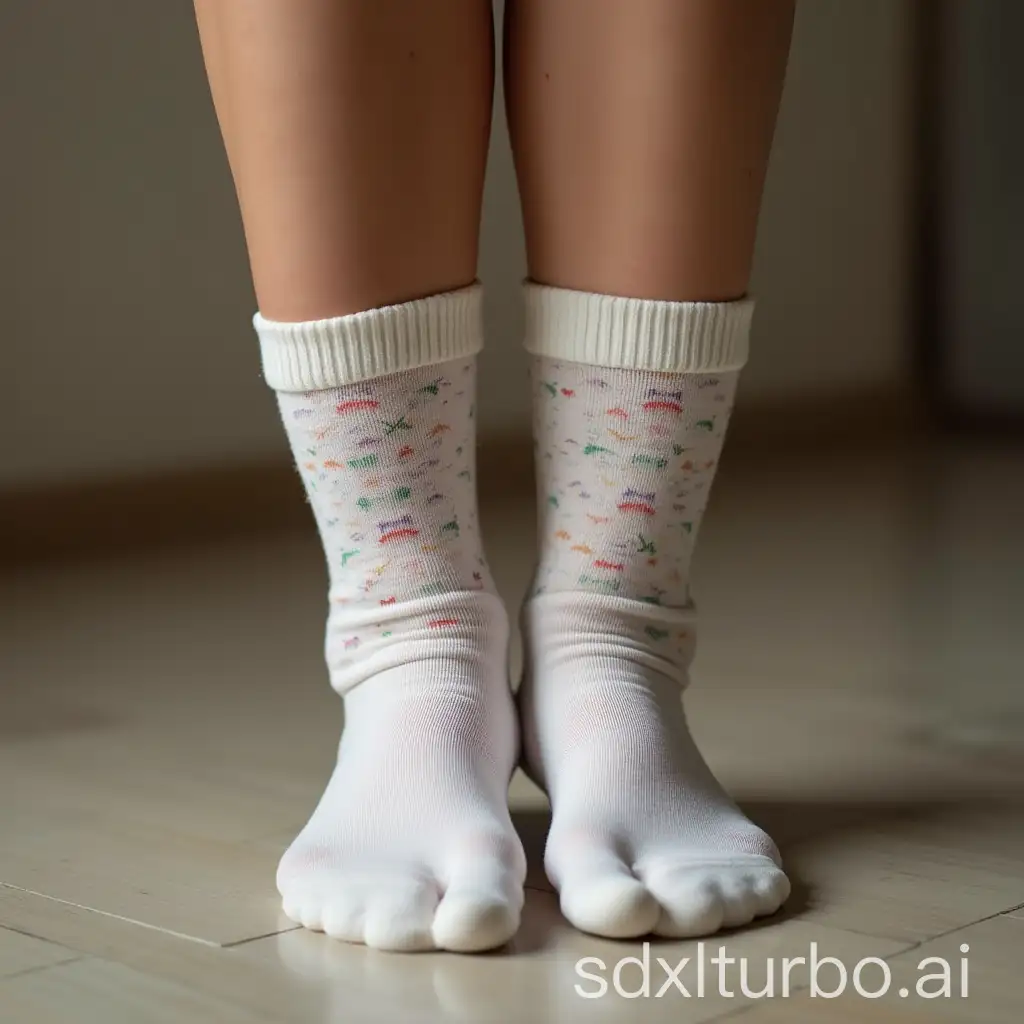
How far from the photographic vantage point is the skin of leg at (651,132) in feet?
2.55

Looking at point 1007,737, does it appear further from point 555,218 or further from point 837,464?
point 837,464

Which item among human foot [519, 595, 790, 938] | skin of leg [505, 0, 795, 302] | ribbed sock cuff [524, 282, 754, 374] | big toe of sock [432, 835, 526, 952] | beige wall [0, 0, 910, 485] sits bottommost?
beige wall [0, 0, 910, 485]

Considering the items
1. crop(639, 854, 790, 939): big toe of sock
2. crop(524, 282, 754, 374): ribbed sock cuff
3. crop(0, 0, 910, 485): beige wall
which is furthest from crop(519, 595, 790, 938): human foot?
crop(0, 0, 910, 485): beige wall

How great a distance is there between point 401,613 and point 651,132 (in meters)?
0.25

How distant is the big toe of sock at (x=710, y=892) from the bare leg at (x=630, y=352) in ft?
0.04

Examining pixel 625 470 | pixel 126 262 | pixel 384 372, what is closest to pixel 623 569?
pixel 625 470

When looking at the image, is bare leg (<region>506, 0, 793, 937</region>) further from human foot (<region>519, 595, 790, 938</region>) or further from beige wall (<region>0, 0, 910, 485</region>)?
beige wall (<region>0, 0, 910, 485</region>)

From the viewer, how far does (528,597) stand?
2.90 feet

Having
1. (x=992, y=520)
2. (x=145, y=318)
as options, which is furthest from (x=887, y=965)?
(x=145, y=318)

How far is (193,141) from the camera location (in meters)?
2.02

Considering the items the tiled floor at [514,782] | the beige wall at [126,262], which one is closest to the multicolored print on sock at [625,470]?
the tiled floor at [514,782]

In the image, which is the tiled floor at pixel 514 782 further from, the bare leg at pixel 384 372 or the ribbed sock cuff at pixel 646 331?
the ribbed sock cuff at pixel 646 331

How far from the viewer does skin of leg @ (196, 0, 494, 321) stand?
2.47 ft

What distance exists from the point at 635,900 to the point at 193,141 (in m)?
1.52
